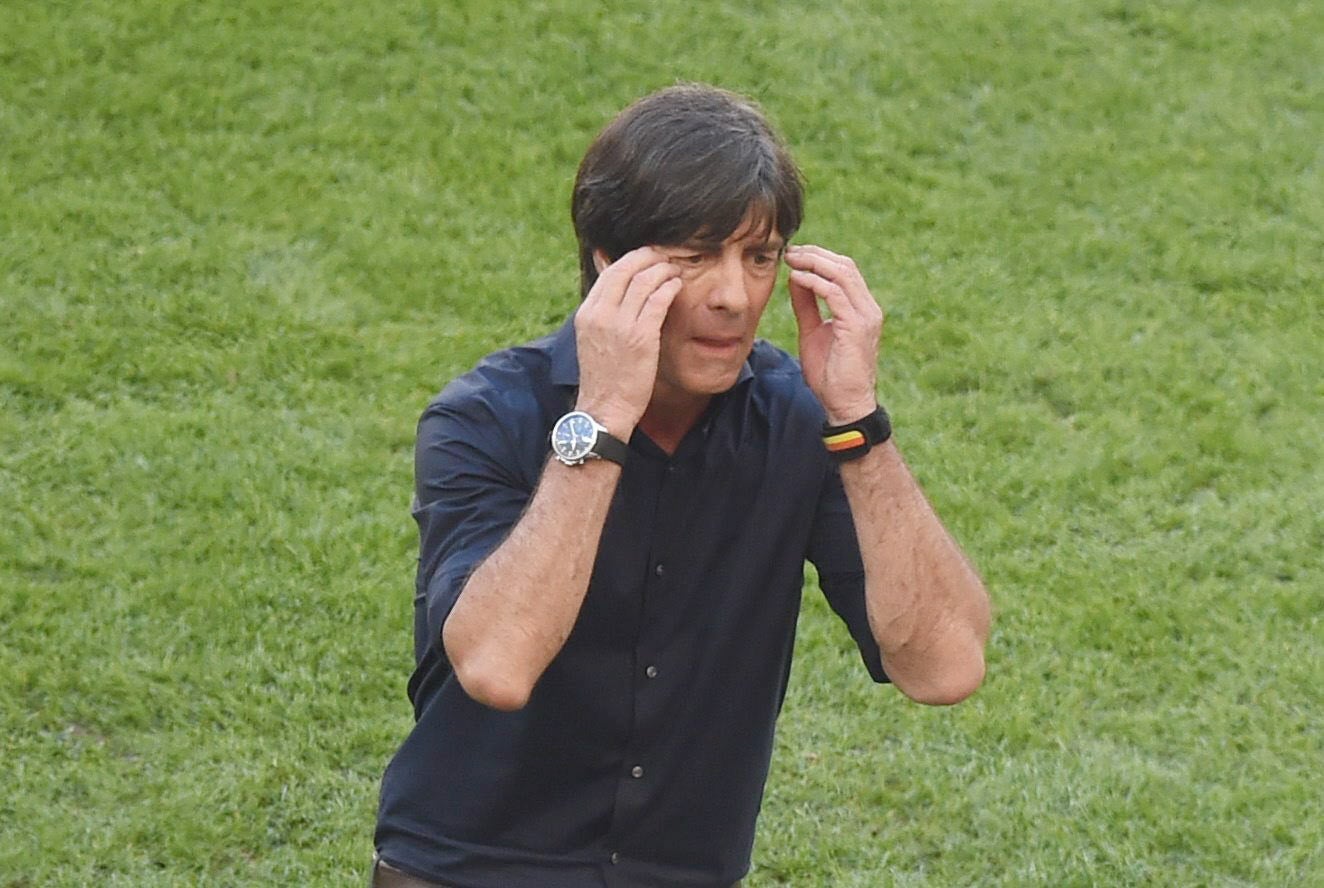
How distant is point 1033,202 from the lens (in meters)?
8.65

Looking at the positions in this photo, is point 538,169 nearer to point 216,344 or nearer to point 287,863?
point 216,344

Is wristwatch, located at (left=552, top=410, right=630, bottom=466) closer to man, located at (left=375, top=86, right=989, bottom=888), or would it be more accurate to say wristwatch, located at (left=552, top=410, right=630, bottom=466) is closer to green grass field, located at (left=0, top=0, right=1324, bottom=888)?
man, located at (left=375, top=86, right=989, bottom=888)

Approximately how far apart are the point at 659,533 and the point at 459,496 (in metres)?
0.36

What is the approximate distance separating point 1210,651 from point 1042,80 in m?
4.17

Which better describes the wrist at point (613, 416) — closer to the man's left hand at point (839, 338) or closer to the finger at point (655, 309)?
the finger at point (655, 309)

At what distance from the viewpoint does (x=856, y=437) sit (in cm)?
307

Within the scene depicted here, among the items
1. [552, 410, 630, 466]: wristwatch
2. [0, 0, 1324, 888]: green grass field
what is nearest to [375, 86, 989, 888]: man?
[552, 410, 630, 466]: wristwatch

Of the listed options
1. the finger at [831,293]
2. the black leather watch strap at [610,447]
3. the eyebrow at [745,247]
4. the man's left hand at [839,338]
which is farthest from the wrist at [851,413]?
the black leather watch strap at [610,447]

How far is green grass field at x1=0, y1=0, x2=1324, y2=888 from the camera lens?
17.8 feet

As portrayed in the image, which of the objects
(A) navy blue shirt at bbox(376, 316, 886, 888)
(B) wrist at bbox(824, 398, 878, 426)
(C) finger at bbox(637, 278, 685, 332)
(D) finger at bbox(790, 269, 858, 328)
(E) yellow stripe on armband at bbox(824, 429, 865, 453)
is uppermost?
(C) finger at bbox(637, 278, 685, 332)

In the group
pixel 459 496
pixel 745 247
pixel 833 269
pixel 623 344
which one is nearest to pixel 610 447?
pixel 623 344

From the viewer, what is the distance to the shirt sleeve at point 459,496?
2980 mm

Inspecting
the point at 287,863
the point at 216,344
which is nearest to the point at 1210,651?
the point at 287,863

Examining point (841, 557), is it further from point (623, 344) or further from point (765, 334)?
point (765, 334)
